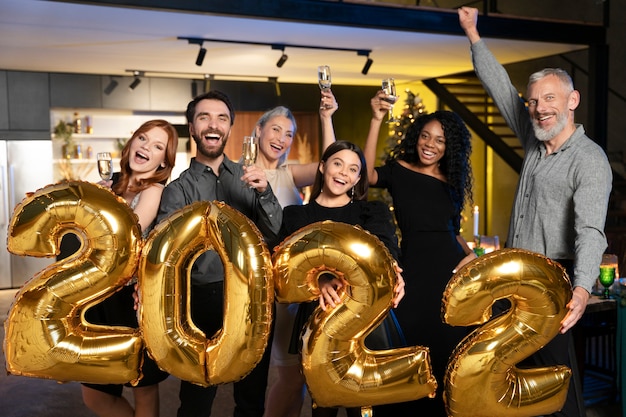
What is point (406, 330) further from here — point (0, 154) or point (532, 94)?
point (0, 154)

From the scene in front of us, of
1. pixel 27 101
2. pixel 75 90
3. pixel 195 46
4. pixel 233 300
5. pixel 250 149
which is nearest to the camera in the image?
pixel 233 300

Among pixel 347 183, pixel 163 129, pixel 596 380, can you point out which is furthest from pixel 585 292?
pixel 596 380

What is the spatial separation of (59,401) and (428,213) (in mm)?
2590

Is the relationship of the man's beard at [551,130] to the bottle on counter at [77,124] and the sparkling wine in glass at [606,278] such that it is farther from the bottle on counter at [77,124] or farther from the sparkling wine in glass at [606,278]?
the bottle on counter at [77,124]

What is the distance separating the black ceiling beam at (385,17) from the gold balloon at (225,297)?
3.63 meters

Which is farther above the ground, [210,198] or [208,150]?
[208,150]

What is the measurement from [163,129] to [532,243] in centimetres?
Answer: 133

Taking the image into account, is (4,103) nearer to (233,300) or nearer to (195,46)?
(195,46)

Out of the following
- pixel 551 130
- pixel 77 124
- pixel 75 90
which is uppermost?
pixel 75 90

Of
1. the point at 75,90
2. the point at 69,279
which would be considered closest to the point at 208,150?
the point at 69,279

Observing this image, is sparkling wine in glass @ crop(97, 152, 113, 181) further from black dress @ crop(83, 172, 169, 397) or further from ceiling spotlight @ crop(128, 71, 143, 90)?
ceiling spotlight @ crop(128, 71, 143, 90)

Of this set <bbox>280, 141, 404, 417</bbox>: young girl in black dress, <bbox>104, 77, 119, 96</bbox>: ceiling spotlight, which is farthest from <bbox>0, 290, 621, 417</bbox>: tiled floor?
<bbox>104, 77, 119, 96</bbox>: ceiling spotlight

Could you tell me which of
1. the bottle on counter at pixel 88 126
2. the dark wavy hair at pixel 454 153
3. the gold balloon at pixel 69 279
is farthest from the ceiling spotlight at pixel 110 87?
the gold balloon at pixel 69 279

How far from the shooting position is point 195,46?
6.74m
